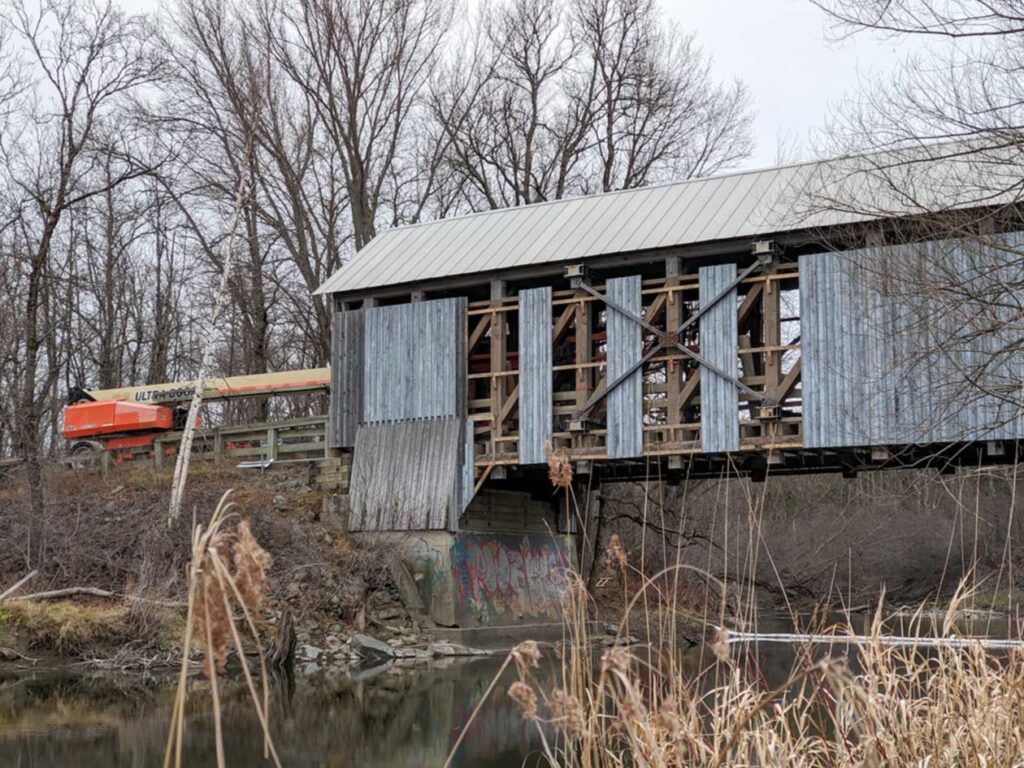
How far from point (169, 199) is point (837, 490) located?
17.9 m

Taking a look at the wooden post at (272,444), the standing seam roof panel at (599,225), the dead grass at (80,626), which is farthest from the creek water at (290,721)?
the wooden post at (272,444)

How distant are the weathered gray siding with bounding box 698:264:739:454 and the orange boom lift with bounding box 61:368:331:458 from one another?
784cm

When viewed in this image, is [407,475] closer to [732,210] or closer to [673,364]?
[673,364]

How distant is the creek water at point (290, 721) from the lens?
10.2m

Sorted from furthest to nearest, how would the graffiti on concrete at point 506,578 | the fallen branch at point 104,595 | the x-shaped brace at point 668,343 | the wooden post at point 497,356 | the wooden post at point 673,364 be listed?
the graffiti on concrete at point 506,578
the wooden post at point 497,356
the wooden post at point 673,364
the x-shaped brace at point 668,343
the fallen branch at point 104,595

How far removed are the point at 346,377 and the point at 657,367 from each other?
17.0 feet

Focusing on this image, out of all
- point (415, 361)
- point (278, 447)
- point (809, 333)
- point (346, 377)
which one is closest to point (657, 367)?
point (809, 333)

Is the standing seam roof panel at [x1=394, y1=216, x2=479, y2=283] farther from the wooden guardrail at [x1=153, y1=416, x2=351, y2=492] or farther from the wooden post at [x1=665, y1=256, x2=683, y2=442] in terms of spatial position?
the wooden post at [x1=665, y1=256, x2=683, y2=442]

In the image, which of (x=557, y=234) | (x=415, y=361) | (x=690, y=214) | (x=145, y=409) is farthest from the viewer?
(x=145, y=409)

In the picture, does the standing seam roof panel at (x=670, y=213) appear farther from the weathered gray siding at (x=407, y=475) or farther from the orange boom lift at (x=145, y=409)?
the orange boom lift at (x=145, y=409)

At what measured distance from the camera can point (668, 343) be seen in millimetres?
17984

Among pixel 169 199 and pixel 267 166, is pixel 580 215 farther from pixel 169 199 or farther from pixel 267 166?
pixel 169 199

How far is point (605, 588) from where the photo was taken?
25672 mm

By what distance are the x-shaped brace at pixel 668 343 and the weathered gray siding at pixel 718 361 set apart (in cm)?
6
